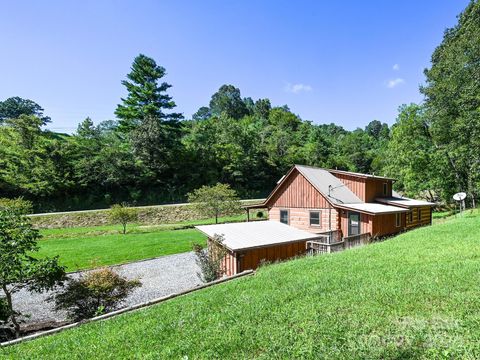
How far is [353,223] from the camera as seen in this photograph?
692 inches

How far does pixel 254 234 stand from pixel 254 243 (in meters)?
1.59

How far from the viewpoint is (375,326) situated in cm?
432

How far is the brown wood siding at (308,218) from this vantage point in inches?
711

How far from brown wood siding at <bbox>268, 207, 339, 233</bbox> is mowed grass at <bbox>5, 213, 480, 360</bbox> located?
10.5 m

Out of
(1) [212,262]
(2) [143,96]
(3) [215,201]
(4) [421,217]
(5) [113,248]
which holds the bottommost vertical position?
(5) [113,248]

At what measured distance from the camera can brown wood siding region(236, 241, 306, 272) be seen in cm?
1160

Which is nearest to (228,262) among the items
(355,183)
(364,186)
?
(364,186)

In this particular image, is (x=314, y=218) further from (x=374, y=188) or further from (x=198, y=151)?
(x=198, y=151)

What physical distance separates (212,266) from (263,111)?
80296 millimetres

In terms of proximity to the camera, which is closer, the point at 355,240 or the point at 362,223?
the point at 355,240

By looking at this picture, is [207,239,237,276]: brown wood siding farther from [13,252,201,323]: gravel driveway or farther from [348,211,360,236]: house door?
[348,211,360,236]: house door

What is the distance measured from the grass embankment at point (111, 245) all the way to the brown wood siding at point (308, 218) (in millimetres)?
6910

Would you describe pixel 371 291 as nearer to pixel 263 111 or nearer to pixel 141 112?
pixel 141 112

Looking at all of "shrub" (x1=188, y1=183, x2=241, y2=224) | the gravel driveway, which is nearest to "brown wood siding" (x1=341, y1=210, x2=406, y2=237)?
the gravel driveway
